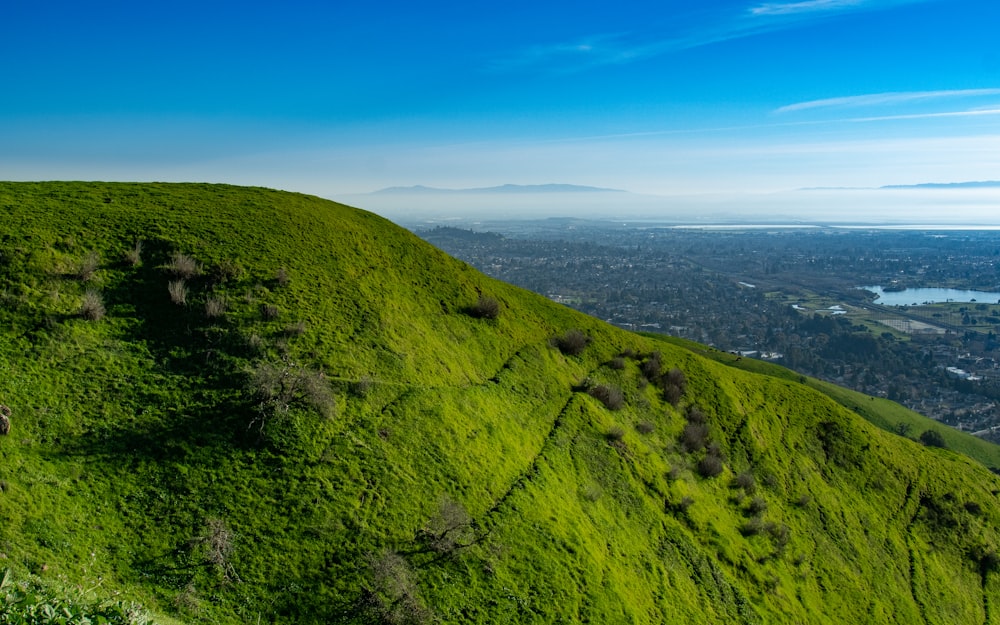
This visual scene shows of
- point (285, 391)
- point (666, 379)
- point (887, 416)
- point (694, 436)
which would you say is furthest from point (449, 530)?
point (887, 416)

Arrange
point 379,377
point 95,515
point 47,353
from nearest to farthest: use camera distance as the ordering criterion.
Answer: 1. point 95,515
2. point 47,353
3. point 379,377

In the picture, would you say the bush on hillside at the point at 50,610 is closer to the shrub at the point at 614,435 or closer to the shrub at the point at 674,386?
the shrub at the point at 614,435

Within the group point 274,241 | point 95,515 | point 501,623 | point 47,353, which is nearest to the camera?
point 95,515

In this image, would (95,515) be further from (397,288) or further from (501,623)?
(397,288)

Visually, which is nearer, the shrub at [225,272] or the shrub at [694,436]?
the shrub at [225,272]

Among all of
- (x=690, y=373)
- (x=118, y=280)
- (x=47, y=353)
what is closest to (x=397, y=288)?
(x=118, y=280)

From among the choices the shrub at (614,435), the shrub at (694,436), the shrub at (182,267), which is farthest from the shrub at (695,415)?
the shrub at (182,267)

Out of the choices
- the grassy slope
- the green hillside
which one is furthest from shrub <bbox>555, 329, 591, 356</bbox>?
the grassy slope
